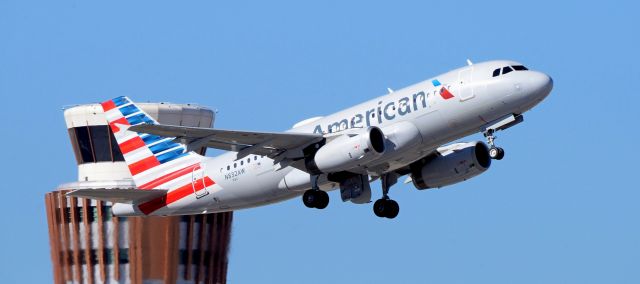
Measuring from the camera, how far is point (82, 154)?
438 feet

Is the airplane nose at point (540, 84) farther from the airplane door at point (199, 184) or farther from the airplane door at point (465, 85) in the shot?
the airplane door at point (199, 184)

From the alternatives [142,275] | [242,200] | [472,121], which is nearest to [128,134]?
[242,200]

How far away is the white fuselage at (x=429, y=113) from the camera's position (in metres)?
66.4

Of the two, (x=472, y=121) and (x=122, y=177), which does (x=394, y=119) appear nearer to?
(x=472, y=121)

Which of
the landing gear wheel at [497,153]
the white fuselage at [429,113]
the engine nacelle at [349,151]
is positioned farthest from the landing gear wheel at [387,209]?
the landing gear wheel at [497,153]

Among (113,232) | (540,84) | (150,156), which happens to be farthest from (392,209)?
(113,232)

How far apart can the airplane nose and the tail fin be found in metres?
17.6

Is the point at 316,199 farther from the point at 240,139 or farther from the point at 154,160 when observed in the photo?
the point at 154,160

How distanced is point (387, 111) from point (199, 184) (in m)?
10.8

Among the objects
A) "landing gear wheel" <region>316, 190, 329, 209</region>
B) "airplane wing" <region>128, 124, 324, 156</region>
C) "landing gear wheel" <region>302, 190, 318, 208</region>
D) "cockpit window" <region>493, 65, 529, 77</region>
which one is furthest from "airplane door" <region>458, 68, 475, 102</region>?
"landing gear wheel" <region>302, 190, 318, 208</region>

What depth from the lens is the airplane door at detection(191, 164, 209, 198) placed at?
74.0 meters

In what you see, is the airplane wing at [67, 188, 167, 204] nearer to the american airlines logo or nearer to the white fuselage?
the white fuselage

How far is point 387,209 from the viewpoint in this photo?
74875 mm

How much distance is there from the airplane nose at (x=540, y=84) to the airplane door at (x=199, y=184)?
16769mm
